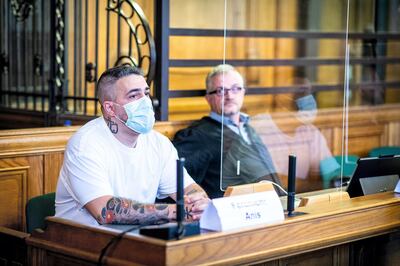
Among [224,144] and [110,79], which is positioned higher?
[110,79]

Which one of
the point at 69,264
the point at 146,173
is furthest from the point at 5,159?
the point at 69,264

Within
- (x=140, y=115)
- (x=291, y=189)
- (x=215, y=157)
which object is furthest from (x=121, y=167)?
(x=215, y=157)

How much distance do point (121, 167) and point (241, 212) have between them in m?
0.67

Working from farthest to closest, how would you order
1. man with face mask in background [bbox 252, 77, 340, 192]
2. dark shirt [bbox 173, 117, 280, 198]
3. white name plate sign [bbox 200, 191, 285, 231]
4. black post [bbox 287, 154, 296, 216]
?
man with face mask in background [bbox 252, 77, 340, 192]
dark shirt [bbox 173, 117, 280, 198]
black post [bbox 287, 154, 296, 216]
white name plate sign [bbox 200, 191, 285, 231]

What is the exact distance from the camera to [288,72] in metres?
5.93

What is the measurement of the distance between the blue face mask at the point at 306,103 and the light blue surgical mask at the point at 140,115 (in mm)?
2056

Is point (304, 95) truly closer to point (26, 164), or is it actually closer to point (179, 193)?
point (26, 164)

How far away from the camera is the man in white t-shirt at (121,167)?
9.76ft

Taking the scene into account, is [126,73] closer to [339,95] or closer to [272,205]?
[272,205]

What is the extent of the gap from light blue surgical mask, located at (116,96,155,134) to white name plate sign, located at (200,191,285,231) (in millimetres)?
655

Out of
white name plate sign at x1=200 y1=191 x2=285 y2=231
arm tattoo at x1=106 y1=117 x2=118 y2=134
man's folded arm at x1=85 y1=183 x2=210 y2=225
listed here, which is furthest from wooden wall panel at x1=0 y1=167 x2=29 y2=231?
white name plate sign at x1=200 y1=191 x2=285 y2=231

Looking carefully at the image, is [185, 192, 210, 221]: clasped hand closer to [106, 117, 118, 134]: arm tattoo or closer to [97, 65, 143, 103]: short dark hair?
[106, 117, 118, 134]: arm tattoo

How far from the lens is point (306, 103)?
5285 millimetres

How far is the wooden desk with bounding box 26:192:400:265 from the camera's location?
2.52m
